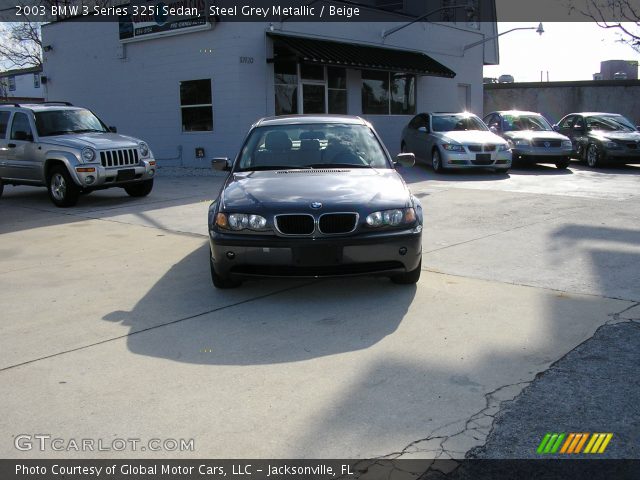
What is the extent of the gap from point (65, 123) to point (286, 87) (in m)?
7.93

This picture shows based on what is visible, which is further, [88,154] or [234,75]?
[234,75]

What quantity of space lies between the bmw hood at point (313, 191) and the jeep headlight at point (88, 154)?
603 centimetres

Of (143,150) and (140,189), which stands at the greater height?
(143,150)

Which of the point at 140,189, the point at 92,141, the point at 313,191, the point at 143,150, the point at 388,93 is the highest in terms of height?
the point at 388,93

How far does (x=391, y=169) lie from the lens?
6.28 metres

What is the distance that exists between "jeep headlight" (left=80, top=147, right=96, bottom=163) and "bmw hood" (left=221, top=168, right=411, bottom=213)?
6030 mm

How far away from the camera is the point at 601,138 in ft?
56.2

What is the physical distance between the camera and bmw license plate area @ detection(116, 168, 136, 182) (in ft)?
37.8

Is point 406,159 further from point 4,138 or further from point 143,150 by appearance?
point 4,138

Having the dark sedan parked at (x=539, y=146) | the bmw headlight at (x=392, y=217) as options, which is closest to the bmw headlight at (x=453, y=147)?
the dark sedan parked at (x=539, y=146)

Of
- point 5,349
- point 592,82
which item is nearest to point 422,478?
point 5,349

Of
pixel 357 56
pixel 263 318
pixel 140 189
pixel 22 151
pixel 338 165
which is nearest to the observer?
pixel 263 318

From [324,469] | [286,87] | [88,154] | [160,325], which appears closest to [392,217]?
[160,325]

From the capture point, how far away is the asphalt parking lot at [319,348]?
3.20 metres
